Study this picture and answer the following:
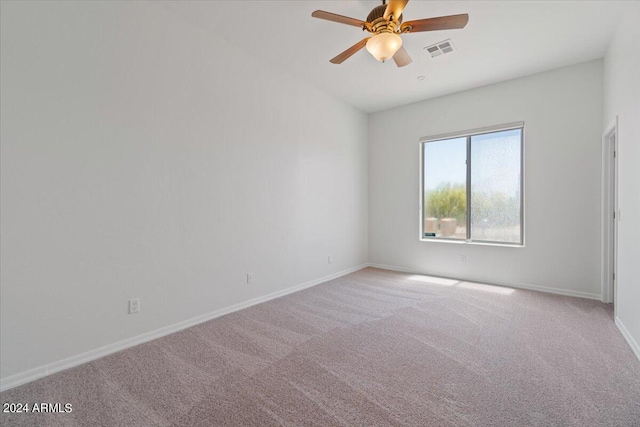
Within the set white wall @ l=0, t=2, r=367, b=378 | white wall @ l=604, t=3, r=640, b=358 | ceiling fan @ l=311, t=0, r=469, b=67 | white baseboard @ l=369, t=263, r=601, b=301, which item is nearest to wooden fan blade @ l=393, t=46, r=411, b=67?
ceiling fan @ l=311, t=0, r=469, b=67

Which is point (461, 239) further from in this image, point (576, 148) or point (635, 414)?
point (635, 414)

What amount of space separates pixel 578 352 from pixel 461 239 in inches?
98.0

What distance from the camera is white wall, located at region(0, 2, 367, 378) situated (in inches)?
75.6

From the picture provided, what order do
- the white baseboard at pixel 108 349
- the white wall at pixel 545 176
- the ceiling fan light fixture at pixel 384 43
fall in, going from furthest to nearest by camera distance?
1. the white wall at pixel 545 176
2. the ceiling fan light fixture at pixel 384 43
3. the white baseboard at pixel 108 349

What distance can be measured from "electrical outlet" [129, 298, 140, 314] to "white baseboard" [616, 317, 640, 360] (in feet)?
13.3

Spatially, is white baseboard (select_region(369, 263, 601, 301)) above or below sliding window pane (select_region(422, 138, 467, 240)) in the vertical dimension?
below

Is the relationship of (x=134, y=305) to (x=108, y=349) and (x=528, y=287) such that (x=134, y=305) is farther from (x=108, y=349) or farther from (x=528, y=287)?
(x=528, y=287)

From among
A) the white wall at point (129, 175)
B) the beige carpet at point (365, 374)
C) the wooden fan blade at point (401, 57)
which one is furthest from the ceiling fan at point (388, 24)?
the beige carpet at point (365, 374)

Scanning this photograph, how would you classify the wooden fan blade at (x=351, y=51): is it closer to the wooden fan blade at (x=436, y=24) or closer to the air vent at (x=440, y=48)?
the wooden fan blade at (x=436, y=24)

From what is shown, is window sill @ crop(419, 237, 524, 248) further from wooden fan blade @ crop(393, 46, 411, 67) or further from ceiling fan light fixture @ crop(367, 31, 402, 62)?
ceiling fan light fixture @ crop(367, 31, 402, 62)

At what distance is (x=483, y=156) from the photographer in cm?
446

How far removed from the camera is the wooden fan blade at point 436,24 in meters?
2.05

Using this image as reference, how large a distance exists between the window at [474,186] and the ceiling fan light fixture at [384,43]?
2.81 m

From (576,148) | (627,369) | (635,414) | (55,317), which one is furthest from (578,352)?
(55,317)
